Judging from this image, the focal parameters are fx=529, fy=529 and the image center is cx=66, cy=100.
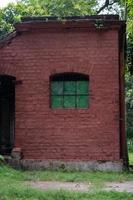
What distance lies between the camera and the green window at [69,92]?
57.8ft

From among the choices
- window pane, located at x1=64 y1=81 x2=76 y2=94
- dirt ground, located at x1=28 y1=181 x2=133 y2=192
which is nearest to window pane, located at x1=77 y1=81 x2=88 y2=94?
window pane, located at x1=64 y1=81 x2=76 y2=94

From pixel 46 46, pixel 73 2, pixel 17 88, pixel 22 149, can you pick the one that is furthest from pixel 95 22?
pixel 73 2

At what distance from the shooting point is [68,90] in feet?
58.1

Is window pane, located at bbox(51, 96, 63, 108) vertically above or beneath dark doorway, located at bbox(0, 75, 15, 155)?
above

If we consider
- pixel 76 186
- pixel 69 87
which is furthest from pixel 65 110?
pixel 76 186

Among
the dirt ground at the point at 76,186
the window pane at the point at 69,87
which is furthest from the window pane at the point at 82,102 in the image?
the dirt ground at the point at 76,186

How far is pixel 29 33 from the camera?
17.9 metres

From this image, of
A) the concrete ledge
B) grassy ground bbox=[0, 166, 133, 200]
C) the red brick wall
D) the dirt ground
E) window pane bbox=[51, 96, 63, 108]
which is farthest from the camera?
window pane bbox=[51, 96, 63, 108]

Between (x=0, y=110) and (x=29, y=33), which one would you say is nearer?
(x=29, y=33)

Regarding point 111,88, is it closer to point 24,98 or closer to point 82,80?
point 82,80

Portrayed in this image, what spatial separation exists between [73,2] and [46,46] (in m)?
15.7

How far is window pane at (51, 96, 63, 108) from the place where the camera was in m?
17.7

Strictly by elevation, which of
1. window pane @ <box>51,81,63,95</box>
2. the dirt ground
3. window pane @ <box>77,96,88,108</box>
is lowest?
the dirt ground

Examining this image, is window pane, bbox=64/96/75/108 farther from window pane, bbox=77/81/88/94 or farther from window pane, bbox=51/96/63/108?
window pane, bbox=77/81/88/94
